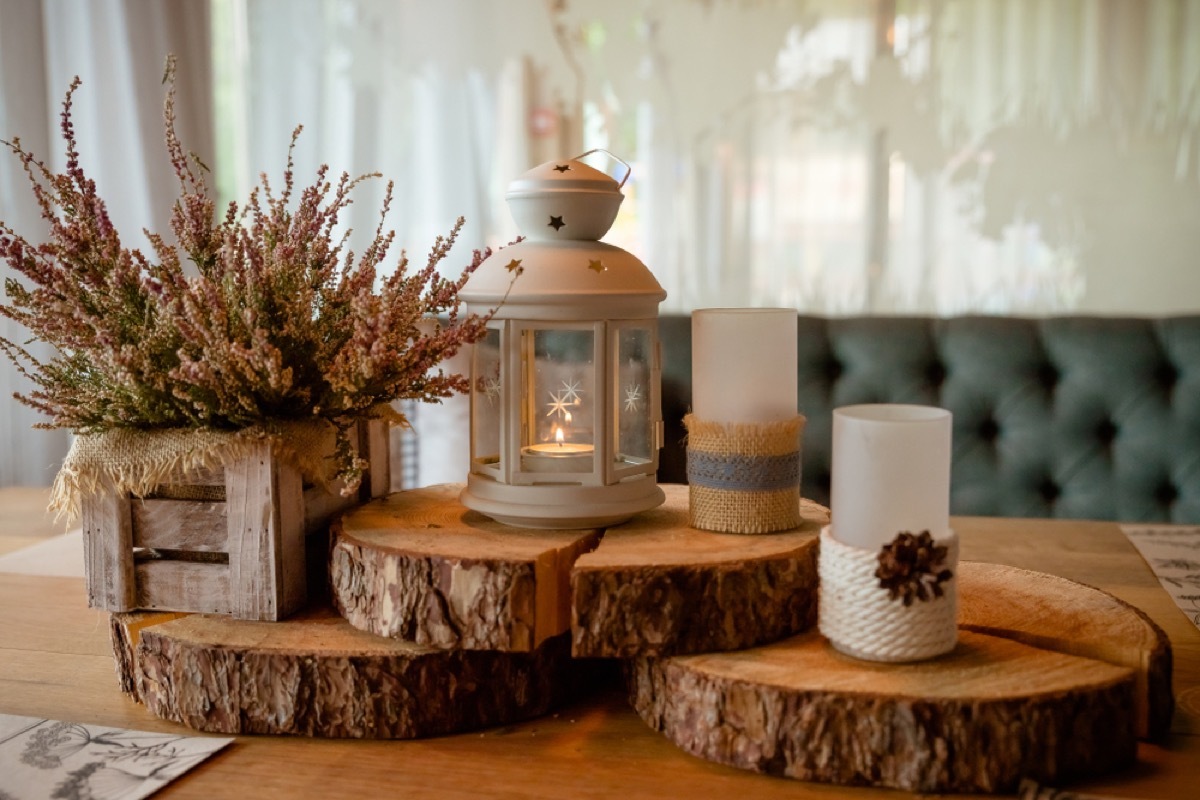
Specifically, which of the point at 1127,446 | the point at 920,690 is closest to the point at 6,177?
the point at 920,690

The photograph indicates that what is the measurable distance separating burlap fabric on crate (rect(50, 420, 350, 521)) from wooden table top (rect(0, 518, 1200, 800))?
0.19 meters

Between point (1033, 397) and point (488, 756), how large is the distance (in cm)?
140

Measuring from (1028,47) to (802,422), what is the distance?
5.11ft

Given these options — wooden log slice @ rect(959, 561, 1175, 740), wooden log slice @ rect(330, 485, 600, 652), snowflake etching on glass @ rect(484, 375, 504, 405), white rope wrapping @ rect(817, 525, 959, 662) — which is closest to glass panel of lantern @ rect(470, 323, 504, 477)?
snowflake etching on glass @ rect(484, 375, 504, 405)

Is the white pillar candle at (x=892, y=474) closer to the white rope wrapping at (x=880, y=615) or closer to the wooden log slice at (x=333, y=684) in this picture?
the white rope wrapping at (x=880, y=615)

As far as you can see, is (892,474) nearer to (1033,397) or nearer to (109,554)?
(109,554)

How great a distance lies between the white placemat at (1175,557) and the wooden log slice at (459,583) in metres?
0.73

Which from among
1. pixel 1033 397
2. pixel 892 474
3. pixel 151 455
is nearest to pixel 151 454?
pixel 151 455

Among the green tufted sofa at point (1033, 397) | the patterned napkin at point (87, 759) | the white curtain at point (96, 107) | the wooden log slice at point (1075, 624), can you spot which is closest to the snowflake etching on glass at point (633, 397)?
the wooden log slice at point (1075, 624)

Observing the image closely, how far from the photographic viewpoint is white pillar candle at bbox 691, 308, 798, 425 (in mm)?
964

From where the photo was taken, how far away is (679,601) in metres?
0.85

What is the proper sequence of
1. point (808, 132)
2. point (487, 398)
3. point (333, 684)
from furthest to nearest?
point (808, 132), point (487, 398), point (333, 684)

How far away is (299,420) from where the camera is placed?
3.16 feet

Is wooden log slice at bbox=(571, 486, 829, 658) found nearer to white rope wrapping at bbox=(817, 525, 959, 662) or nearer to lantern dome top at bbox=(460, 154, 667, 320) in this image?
white rope wrapping at bbox=(817, 525, 959, 662)
